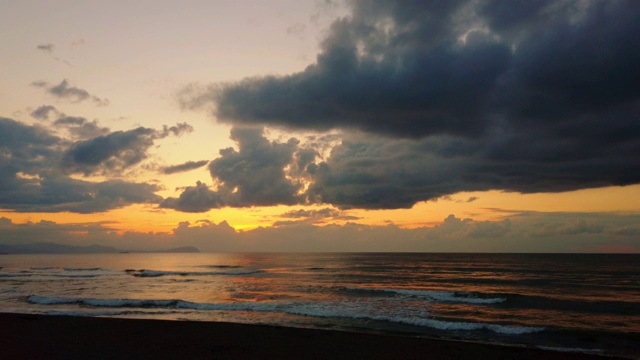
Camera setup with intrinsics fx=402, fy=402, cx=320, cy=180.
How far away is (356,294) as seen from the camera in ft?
114

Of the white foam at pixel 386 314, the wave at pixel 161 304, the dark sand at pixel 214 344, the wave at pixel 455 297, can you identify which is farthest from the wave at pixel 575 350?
the wave at pixel 161 304

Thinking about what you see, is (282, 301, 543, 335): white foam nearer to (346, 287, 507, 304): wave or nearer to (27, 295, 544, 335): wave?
(27, 295, 544, 335): wave

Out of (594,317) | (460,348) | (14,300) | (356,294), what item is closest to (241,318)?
(460,348)

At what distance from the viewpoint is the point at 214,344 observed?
1438cm

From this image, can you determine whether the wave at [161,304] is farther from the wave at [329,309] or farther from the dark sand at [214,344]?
the dark sand at [214,344]

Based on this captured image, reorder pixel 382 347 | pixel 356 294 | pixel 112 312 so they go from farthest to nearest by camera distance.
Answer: pixel 356 294 → pixel 112 312 → pixel 382 347

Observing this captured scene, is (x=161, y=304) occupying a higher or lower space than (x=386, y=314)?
lower

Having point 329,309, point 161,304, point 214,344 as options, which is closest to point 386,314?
point 329,309

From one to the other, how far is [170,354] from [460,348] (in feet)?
33.2

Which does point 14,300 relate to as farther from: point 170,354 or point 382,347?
point 382,347

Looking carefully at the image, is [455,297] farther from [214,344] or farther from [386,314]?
[214,344]

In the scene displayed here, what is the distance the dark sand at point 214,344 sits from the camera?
42.9 feet

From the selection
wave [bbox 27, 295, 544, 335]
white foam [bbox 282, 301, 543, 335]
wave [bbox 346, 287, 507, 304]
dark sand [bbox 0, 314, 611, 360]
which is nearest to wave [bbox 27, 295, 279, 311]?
wave [bbox 27, 295, 544, 335]

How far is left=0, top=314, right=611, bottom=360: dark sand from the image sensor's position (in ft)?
42.9
